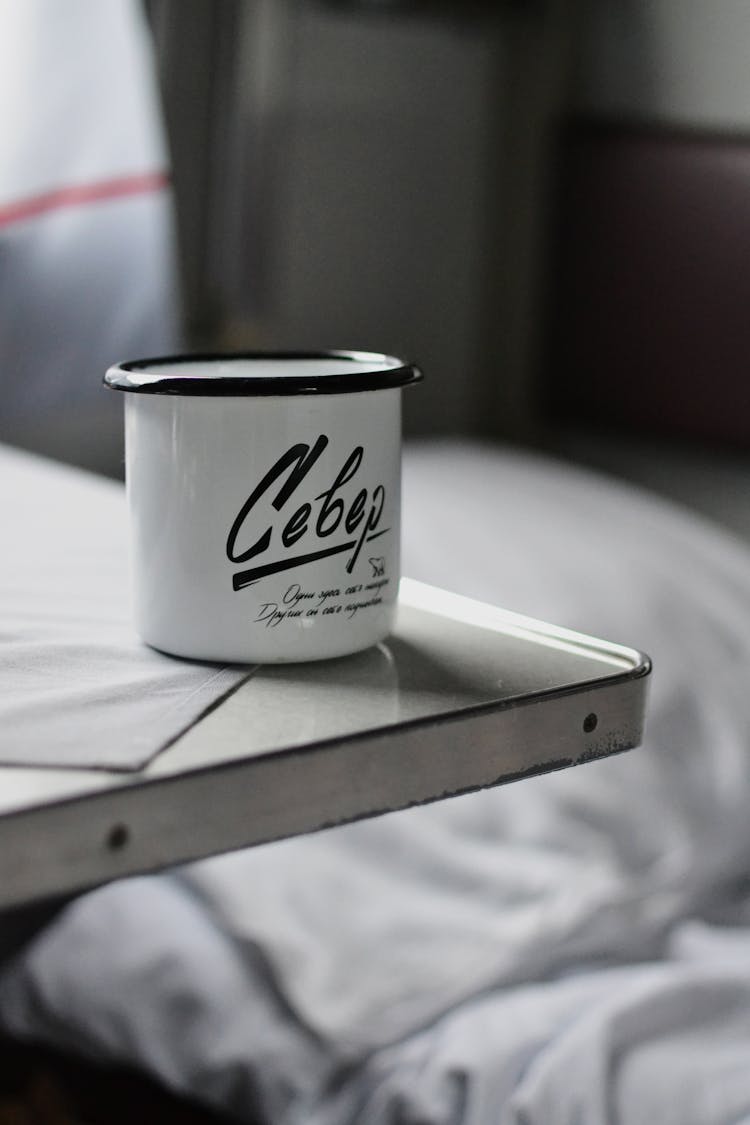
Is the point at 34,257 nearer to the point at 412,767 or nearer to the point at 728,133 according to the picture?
the point at 728,133

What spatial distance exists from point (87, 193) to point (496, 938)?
0.80 meters

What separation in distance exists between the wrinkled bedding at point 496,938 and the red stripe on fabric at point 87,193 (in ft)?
1.44

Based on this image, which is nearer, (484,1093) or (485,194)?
(484,1093)

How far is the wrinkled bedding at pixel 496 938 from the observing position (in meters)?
0.82

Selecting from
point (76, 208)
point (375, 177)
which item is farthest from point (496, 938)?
point (375, 177)

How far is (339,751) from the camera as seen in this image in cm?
35

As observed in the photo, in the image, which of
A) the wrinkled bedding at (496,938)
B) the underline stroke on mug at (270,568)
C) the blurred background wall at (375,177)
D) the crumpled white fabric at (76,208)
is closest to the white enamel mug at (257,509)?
the underline stroke on mug at (270,568)

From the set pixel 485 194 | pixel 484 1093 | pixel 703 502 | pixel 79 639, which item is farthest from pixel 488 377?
pixel 79 639

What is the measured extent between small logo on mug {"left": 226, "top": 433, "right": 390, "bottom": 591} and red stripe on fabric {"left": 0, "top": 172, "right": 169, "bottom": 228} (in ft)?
3.10

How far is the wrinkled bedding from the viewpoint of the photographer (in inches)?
32.3

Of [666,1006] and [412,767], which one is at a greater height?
[412,767]

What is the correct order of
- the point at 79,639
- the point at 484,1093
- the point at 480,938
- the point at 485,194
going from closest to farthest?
the point at 79,639
the point at 484,1093
the point at 480,938
the point at 485,194

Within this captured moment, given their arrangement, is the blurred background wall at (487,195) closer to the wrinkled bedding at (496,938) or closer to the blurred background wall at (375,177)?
the blurred background wall at (375,177)

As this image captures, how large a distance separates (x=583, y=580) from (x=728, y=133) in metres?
0.53
